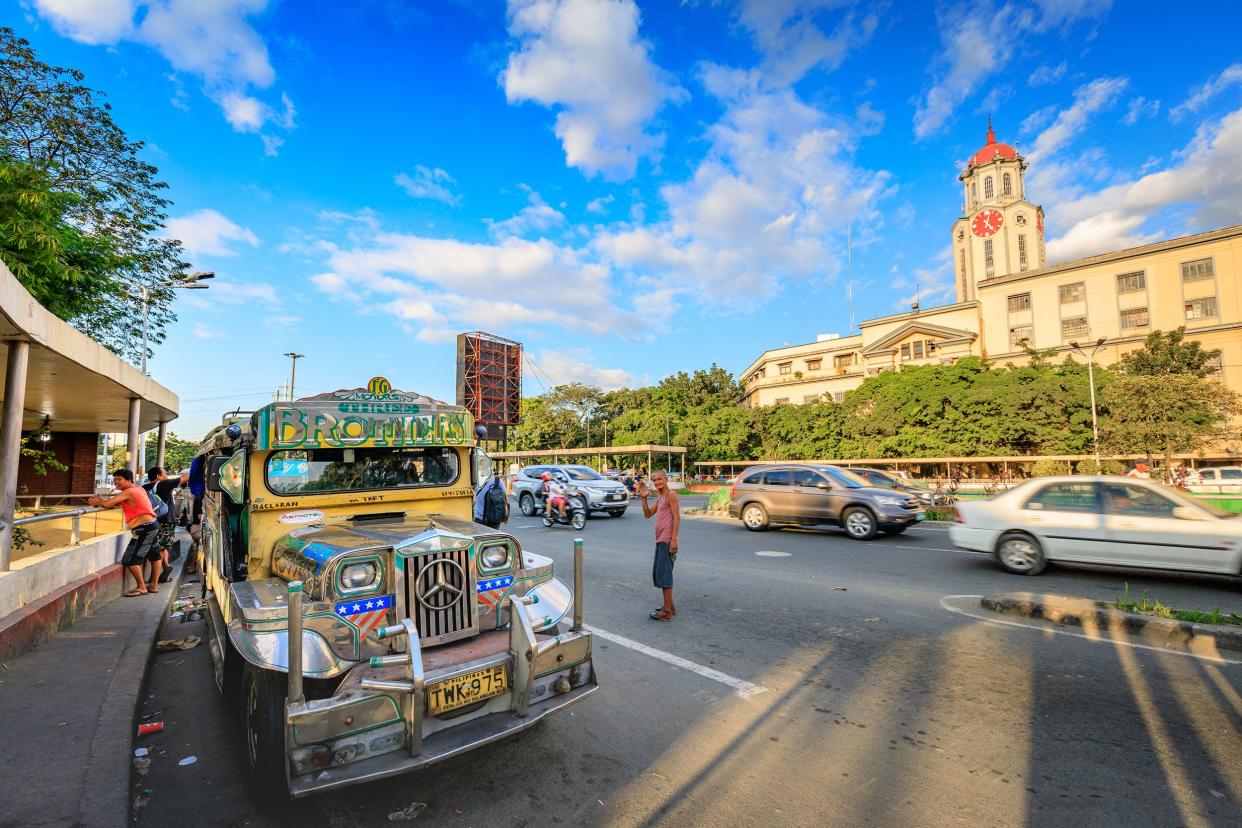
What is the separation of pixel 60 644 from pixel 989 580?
435 inches

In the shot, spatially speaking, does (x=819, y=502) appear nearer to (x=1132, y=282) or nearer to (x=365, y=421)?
(x=365, y=421)

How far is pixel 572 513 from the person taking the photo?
54.1ft

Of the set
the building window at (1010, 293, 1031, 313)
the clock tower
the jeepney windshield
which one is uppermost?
the clock tower

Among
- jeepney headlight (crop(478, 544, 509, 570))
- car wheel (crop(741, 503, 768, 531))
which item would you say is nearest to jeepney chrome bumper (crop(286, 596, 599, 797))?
jeepney headlight (crop(478, 544, 509, 570))

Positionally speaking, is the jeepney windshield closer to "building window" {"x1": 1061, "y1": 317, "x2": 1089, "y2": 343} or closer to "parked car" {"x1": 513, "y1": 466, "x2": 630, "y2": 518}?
"parked car" {"x1": 513, "y1": 466, "x2": 630, "y2": 518}

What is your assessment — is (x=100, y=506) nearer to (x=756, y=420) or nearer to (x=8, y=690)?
(x=8, y=690)

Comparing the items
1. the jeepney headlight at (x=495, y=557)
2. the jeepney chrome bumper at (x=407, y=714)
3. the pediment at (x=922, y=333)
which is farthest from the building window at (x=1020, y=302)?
the jeepney chrome bumper at (x=407, y=714)

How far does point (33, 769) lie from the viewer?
324 cm

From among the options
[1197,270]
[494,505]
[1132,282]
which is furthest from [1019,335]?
[494,505]

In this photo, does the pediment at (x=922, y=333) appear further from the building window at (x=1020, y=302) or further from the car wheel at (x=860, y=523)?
the car wheel at (x=860, y=523)

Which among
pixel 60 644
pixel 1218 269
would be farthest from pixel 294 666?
pixel 1218 269

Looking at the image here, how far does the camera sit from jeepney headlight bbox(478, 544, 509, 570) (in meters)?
3.80

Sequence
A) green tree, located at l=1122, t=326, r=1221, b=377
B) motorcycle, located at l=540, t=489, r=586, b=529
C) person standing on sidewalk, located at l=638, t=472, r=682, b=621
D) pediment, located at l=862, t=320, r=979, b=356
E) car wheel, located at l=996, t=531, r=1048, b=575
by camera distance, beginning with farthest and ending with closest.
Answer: pediment, located at l=862, t=320, r=979, b=356 < green tree, located at l=1122, t=326, r=1221, b=377 < motorcycle, located at l=540, t=489, r=586, b=529 < car wheel, located at l=996, t=531, r=1048, b=575 < person standing on sidewalk, located at l=638, t=472, r=682, b=621

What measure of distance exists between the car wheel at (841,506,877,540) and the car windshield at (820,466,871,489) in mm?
629
